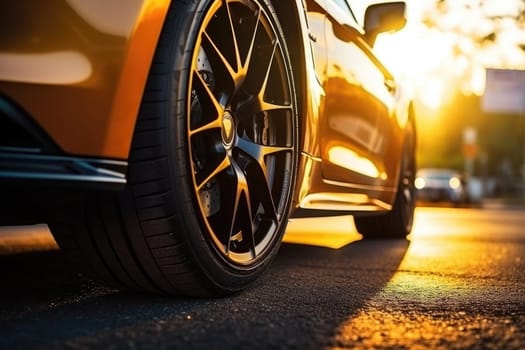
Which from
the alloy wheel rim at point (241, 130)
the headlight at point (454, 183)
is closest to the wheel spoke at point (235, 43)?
the alloy wheel rim at point (241, 130)

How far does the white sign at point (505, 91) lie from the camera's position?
87.7 feet

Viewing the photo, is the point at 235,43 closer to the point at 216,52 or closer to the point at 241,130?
the point at 216,52

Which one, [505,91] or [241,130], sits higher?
[505,91]

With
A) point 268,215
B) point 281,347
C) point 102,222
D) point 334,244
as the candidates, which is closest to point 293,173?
point 268,215

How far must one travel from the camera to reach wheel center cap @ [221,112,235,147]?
2428 millimetres

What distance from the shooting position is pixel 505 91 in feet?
88.2

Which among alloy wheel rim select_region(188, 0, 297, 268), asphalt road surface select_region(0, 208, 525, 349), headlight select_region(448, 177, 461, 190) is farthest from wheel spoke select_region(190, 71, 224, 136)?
headlight select_region(448, 177, 461, 190)

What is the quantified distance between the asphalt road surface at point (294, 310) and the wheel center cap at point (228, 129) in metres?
0.51

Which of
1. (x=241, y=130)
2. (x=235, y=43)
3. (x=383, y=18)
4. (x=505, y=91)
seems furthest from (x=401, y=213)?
(x=505, y=91)

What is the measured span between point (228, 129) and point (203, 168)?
17 centimetres

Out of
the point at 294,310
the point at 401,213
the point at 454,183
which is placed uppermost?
the point at 294,310

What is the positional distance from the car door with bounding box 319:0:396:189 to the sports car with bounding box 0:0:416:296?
2 centimetres

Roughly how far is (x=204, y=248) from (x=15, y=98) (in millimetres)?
724

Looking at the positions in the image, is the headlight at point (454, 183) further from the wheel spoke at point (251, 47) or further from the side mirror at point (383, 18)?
the wheel spoke at point (251, 47)
